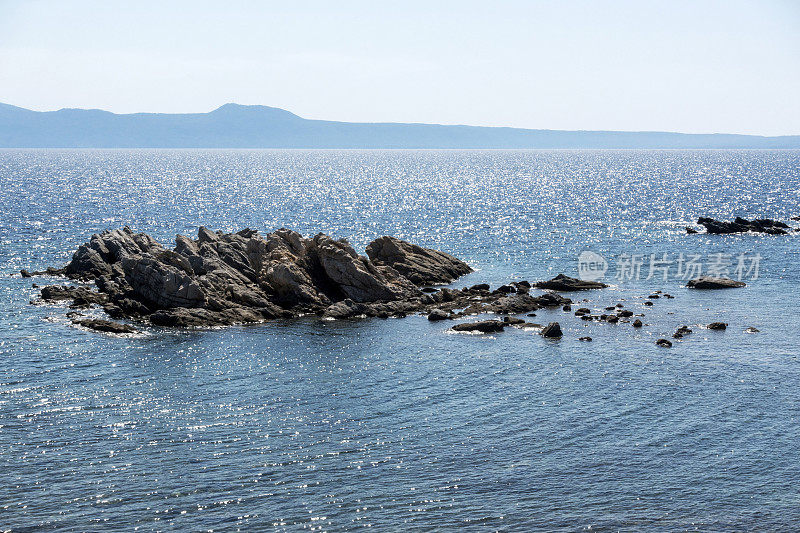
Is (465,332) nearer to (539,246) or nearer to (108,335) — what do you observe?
(108,335)

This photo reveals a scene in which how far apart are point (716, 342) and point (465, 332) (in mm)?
22713

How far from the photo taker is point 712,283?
93.2 meters

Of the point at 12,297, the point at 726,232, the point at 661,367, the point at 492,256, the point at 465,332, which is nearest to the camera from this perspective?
the point at 661,367

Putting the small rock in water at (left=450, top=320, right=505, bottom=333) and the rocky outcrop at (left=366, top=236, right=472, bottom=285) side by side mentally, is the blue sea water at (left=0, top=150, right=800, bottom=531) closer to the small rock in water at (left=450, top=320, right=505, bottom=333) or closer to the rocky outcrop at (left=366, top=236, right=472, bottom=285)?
the small rock in water at (left=450, top=320, right=505, bottom=333)

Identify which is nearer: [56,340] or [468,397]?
[468,397]

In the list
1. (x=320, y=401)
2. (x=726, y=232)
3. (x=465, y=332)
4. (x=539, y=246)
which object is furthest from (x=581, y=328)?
(x=726, y=232)

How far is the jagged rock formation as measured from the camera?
77.8 meters

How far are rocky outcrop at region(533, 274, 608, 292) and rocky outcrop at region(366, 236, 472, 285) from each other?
12.0 metres

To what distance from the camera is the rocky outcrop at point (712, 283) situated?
93375 mm

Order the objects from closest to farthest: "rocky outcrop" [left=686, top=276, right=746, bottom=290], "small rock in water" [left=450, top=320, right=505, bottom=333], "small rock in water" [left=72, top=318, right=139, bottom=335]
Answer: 1. "small rock in water" [left=72, top=318, right=139, bottom=335]
2. "small rock in water" [left=450, top=320, right=505, bottom=333]
3. "rocky outcrop" [left=686, top=276, right=746, bottom=290]

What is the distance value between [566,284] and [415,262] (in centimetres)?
1938

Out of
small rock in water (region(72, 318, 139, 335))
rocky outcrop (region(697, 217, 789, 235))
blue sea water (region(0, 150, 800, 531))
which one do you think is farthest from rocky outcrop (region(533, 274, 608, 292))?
rocky outcrop (region(697, 217, 789, 235))

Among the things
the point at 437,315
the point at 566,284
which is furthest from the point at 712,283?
the point at 437,315

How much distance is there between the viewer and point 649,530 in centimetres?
3678
